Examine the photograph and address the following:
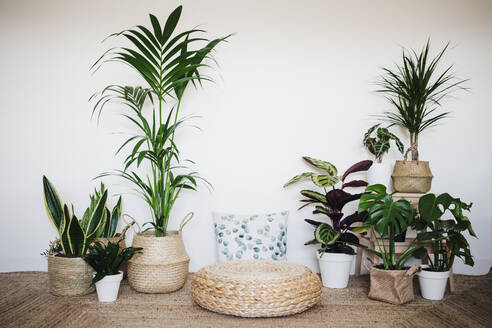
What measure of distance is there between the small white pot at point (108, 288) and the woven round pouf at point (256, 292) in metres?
0.51

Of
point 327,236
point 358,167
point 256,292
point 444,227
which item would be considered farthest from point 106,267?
point 444,227

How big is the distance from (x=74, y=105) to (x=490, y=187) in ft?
11.6

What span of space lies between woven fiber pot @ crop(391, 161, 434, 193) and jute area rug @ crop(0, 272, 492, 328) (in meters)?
0.75

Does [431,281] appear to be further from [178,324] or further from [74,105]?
[74,105]

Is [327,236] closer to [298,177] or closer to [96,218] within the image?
[298,177]

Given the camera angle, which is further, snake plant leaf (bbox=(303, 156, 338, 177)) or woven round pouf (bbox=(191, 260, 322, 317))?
snake plant leaf (bbox=(303, 156, 338, 177))

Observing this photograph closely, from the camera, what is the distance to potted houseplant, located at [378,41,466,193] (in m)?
2.91

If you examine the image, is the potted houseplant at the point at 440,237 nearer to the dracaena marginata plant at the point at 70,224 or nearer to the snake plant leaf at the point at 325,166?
the snake plant leaf at the point at 325,166

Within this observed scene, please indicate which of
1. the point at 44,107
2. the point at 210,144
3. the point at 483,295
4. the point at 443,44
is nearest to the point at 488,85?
the point at 443,44

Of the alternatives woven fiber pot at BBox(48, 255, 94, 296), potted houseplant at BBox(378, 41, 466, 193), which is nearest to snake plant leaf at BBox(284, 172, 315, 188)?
potted houseplant at BBox(378, 41, 466, 193)

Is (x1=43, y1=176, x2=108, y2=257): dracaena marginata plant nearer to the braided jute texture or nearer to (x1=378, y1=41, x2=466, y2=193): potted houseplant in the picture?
the braided jute texture

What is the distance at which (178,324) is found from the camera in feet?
6.85

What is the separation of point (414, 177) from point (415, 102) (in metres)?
0.57

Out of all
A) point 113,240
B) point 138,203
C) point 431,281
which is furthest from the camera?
point 138,203
